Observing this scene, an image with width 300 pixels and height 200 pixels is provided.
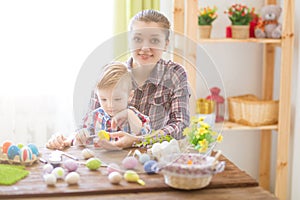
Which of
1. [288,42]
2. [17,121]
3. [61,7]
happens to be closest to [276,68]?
[288,42]

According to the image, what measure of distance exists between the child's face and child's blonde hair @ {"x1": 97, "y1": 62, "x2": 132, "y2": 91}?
1cm

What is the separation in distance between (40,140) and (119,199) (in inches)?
67.6

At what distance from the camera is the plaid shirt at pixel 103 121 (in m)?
1.80

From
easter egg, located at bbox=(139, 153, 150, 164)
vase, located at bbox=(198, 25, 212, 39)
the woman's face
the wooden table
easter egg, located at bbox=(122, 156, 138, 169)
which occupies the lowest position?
the wooden table

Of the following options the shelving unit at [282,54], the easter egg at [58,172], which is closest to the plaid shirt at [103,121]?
the easter egg at [58,172]

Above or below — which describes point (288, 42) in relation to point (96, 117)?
above

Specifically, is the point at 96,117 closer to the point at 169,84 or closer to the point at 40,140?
the point at 169,84

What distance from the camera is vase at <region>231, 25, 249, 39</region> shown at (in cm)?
304

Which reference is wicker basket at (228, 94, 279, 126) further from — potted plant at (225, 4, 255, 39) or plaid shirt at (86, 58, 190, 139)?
plaid shirt at (86, 58, 190, 139)

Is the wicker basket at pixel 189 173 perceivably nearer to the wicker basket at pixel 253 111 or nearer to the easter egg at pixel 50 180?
the easter egg at pixel 50 180

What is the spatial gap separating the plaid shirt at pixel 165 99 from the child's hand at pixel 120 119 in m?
0.04

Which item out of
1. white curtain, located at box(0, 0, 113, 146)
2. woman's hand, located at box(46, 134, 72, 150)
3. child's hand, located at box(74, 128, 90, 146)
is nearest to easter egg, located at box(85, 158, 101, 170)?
child's hand, located at box(74, 128, 90, 146)

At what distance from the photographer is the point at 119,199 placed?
1.52m

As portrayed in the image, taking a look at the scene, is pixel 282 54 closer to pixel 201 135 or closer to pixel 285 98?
pixel 285 98
